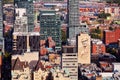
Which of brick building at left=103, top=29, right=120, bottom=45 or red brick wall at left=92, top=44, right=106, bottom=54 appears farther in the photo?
brick building at left=103, top=29, right=120, bottom=45

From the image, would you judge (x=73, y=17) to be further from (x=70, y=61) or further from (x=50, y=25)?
(x=70, y=61)

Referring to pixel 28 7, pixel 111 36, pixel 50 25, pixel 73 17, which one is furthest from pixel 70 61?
pixel 28 7

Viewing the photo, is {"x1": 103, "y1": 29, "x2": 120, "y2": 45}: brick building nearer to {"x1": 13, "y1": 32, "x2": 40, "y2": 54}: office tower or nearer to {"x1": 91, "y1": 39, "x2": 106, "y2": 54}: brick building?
{"x1": 91, "y1": 39, "x2": 106, "y2": 54}: brick building

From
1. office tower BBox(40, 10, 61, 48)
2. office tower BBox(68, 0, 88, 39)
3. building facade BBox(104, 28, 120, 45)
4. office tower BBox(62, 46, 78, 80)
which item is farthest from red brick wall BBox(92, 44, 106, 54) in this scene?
office tower BBox(62, 46, 78, 80)

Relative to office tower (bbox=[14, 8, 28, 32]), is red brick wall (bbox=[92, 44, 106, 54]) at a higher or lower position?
lower

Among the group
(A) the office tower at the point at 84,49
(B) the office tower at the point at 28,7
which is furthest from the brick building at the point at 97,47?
(B) the office tower at the point at 28,7

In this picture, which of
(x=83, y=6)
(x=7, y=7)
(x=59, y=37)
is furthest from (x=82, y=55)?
(x=83, y=6)
